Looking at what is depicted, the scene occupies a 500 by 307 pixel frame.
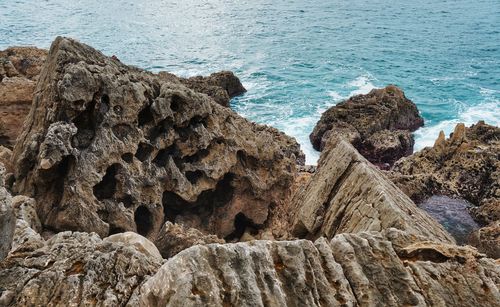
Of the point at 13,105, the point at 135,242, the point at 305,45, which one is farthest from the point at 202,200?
the point at 305,45

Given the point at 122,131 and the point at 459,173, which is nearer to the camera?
the point at 122,131

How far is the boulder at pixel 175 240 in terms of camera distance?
1283cm

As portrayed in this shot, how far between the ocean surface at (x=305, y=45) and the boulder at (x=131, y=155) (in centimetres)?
2034

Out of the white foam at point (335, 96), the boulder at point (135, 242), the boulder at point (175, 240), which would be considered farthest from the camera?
the white foam at point (335, 96)

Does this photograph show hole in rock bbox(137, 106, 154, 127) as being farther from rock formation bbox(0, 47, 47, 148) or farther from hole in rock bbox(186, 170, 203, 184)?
rock formation bbox(0, 47, 47, 148)

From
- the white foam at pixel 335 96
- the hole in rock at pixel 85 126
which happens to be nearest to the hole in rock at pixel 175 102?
the hole in rock at pixel 85 126

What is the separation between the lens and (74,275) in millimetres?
7930

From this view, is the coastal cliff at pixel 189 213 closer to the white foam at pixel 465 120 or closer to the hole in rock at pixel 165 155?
the hole in rock at pixel 165 155

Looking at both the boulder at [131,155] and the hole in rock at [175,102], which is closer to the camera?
the boulder at [131,155]

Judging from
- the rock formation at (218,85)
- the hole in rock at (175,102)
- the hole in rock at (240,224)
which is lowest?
the rock formation at (218,85)

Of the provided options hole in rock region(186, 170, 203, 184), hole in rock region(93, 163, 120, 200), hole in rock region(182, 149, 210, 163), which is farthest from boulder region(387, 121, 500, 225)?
hole in rock region(93, 163, 120, 200)

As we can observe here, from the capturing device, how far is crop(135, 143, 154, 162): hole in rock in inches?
586

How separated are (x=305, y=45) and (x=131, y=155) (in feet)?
213

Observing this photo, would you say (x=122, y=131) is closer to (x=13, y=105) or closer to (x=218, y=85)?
(x=13, y=105)
